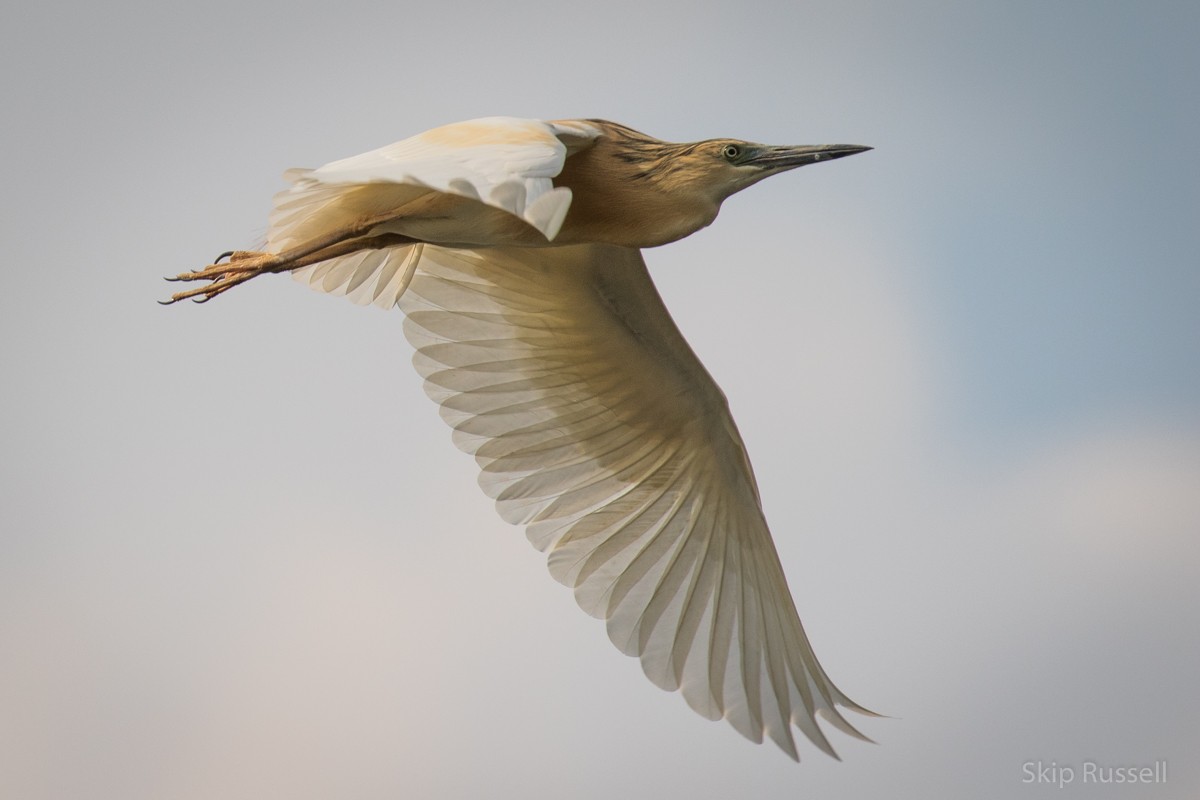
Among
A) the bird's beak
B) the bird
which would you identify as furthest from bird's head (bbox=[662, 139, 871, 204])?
the bird

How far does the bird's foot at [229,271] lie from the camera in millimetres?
5191

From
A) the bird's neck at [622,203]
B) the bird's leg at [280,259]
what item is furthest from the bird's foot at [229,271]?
the bird's neck at [622,203]

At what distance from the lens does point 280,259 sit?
17.1 ft

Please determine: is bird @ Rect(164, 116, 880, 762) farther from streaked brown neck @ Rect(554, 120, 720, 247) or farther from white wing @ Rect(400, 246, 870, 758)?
streaked brown neck @ Rect(554, 120, 720, 247)

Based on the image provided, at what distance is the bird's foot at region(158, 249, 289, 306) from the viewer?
5.19 meters

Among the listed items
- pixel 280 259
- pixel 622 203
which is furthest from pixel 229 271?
pixel 622 203

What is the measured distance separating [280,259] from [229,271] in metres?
0.19

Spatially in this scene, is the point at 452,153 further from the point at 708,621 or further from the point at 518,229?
the point at 708,621

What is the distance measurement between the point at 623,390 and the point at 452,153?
2458 mm

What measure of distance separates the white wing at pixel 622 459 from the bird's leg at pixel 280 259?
115cm

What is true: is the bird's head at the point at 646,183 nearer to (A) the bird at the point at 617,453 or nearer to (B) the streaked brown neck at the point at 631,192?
(B) the streaked brown neck at the point at 631,192

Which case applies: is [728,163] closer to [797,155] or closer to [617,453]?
[797,155]

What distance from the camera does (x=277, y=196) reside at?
17.1ft

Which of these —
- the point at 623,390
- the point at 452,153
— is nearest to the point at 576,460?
the point at 623,390
